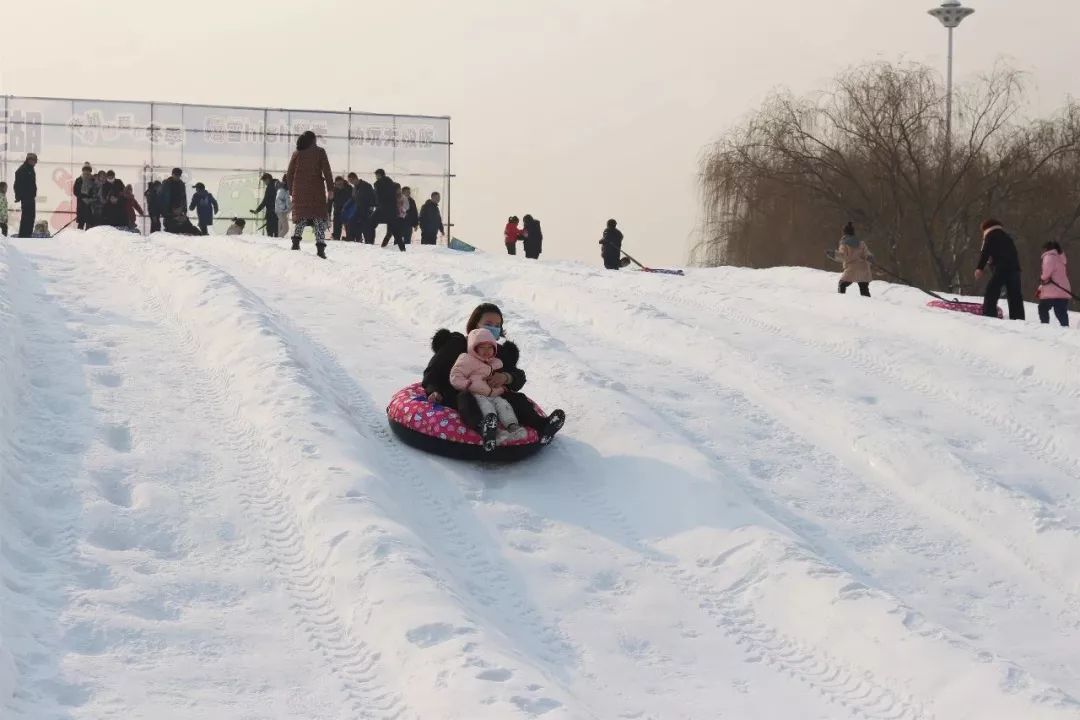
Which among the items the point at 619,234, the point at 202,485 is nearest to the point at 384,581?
the point at 202,485

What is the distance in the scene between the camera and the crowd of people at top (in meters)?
17.0

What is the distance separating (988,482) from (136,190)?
26.0m

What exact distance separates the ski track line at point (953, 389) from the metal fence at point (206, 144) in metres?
18.6

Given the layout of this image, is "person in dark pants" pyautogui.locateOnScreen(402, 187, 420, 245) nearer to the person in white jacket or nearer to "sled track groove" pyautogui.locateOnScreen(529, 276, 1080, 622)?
the person in white jacket

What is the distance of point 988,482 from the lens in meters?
8.90

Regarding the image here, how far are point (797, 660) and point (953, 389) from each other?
19.9ft

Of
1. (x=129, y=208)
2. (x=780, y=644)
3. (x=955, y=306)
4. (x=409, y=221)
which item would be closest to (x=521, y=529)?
(x=780, y=644)

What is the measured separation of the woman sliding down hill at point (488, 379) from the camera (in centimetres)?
841

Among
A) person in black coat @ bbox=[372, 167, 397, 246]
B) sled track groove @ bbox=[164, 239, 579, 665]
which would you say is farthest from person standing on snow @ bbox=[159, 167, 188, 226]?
sled track groove @ bbox=[164, 239, 579, 665]

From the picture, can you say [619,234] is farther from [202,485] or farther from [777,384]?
[202,485]

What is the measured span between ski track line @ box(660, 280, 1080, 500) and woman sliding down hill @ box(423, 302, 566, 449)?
3375 millimetres

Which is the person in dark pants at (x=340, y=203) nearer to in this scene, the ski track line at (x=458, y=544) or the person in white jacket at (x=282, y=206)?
the person in white jacket at (x=282, y=206)

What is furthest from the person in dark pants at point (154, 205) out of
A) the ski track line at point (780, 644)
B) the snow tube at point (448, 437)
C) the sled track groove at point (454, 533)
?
the ski track line at point (780, 644)

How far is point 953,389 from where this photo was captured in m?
11.6
